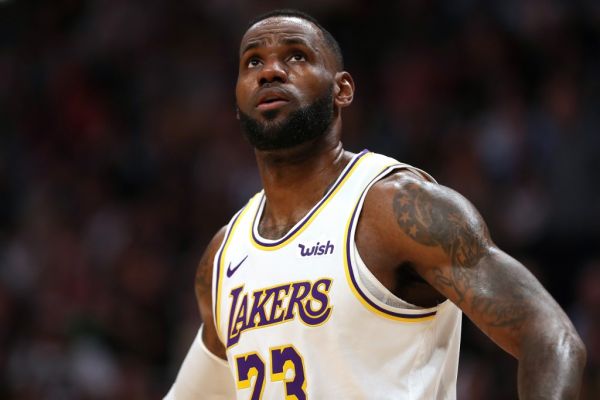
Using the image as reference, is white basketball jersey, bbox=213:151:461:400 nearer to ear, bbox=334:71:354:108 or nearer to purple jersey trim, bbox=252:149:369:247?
purple jersey trim, bbox=252:149:369:247

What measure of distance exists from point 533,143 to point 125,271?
3885 mm

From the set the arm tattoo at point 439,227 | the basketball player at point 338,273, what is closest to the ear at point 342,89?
the basketball player at point 338,273

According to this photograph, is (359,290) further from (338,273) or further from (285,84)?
(285,84)

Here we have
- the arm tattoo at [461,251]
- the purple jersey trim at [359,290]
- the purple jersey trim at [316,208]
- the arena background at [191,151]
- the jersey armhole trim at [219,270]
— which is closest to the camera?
the arm tattoo at [461,251]

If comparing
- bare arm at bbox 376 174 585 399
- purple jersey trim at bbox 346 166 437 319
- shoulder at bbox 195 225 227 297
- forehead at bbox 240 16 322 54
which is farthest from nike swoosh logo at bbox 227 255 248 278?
forehead at bbox 240 16 322 54

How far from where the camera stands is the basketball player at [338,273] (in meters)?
3.72

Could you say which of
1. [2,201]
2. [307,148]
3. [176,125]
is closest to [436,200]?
[307,148]

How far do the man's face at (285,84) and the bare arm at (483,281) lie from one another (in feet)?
1.66

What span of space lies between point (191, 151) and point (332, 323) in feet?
23.5

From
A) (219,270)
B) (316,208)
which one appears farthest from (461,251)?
(219,270)

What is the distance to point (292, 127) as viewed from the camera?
438 centimetres

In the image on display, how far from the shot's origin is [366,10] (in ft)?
35.9

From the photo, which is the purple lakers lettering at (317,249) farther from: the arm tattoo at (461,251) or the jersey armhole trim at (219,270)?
the jersey armhole trim at (219,270)

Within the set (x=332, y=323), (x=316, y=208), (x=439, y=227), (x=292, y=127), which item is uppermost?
(x=292, y=127)
